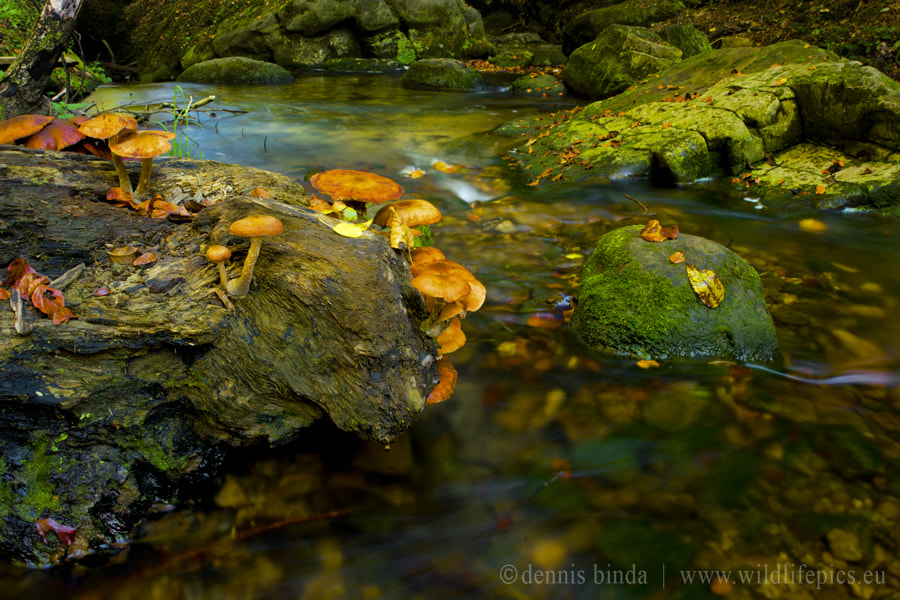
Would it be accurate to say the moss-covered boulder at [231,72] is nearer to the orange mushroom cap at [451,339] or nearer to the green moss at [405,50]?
the green moss at [405,50]

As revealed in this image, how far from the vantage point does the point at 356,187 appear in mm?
2961

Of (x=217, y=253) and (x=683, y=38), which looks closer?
(x=217, y=253)

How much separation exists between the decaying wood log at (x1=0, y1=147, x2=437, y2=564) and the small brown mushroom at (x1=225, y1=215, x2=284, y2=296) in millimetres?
75

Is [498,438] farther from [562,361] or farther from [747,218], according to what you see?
[747,218]

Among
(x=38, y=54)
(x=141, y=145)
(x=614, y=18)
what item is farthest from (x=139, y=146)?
(x=614, y=18)

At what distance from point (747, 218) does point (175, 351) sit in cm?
676

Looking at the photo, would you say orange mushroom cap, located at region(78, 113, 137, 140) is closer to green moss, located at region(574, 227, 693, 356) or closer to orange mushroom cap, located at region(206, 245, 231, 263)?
orange mushroom cap, located at region(206, 245, 231, 263)

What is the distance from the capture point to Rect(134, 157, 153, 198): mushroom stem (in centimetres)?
304

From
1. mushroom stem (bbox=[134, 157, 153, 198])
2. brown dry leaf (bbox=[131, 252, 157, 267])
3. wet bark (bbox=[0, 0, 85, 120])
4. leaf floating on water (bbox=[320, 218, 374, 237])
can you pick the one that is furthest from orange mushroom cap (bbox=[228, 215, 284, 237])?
wet bark (bbox=[0, 0, 85, 120])

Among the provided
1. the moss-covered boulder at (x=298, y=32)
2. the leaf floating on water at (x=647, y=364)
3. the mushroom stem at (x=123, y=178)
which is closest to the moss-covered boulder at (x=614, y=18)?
the moss-covered boulder at (x=298, y=32)

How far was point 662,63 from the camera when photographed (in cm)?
1126

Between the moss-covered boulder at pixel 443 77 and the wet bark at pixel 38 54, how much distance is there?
12447mm

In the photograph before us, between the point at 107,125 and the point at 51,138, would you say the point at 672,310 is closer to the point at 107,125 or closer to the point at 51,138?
the point at 107,125

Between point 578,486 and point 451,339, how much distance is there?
1.19 metres
